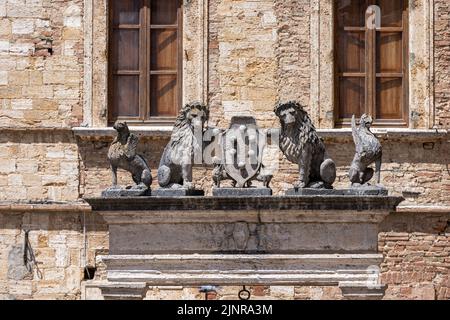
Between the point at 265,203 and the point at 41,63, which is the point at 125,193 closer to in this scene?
the point at 265,203

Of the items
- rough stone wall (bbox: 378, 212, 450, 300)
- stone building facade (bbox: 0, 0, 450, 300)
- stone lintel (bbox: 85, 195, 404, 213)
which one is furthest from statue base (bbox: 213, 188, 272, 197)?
rough stone wall (bbox: 378, 212, 450, 300)

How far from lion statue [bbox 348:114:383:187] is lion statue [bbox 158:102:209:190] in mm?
1605

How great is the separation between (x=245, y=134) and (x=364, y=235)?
1618 mm

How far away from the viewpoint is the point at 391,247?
17.0 meters

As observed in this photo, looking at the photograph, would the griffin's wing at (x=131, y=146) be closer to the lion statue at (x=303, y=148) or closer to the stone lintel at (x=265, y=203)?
the stone lintel at (x=265, y=203)

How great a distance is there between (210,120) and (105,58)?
1.72 meters

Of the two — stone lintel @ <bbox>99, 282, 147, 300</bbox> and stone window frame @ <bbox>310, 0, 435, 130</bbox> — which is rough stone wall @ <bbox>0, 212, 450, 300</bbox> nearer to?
stone window frame @ <bbox>310, 0, 435, 130</bbox>

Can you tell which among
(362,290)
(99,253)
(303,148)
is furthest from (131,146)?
(99,253)

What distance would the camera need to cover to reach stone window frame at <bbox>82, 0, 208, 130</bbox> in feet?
56.7

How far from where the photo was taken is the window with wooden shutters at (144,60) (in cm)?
1755

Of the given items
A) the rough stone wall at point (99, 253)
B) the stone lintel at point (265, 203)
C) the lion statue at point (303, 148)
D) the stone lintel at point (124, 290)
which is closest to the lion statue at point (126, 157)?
the stone lintel at point (265, 203)

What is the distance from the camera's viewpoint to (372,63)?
688 inches

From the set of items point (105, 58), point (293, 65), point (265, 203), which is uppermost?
point (105, 58)
